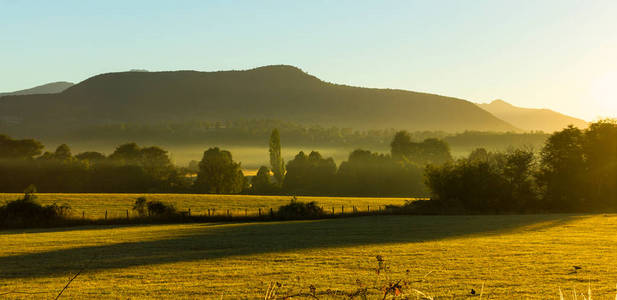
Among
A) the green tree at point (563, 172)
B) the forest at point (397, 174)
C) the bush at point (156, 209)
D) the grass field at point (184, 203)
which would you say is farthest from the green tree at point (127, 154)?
the green tree at point (563, 172)

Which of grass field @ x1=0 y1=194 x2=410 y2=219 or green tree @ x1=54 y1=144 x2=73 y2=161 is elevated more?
green tree @ x1=54 y1=144 x2=73 y2=161

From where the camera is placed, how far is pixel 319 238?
3959cm

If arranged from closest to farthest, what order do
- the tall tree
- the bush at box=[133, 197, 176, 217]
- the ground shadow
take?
the ground shadow, the bush at box=[133, 197, 176, 217], the tall tree

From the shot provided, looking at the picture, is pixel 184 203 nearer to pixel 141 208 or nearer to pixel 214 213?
pixel 141 208

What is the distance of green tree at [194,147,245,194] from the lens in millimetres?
117000

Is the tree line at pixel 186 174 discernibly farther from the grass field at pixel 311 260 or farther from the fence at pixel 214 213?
the grass field at pixel 311 260

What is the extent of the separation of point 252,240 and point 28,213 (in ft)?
96.4

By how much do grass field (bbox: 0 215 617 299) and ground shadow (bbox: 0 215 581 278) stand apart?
0.09 m

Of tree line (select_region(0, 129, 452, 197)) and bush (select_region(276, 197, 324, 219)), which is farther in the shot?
tree line (select_region(0, 129, 452, 197))

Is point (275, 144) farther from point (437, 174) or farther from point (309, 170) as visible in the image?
point (437, 174)

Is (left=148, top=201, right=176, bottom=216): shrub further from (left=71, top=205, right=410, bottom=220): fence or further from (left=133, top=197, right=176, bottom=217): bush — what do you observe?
(left=71, top=205, right=410, bottom=220): fence

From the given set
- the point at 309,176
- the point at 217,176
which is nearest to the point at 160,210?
the point at 217,176

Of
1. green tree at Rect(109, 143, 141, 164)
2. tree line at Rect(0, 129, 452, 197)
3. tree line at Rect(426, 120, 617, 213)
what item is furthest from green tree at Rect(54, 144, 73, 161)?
tree line at Rect(426, 120, 617, 213)

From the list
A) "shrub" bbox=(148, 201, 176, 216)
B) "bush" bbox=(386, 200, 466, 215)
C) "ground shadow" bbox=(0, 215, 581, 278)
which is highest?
"shrub" bbox=(148, 201, 176, 216)
